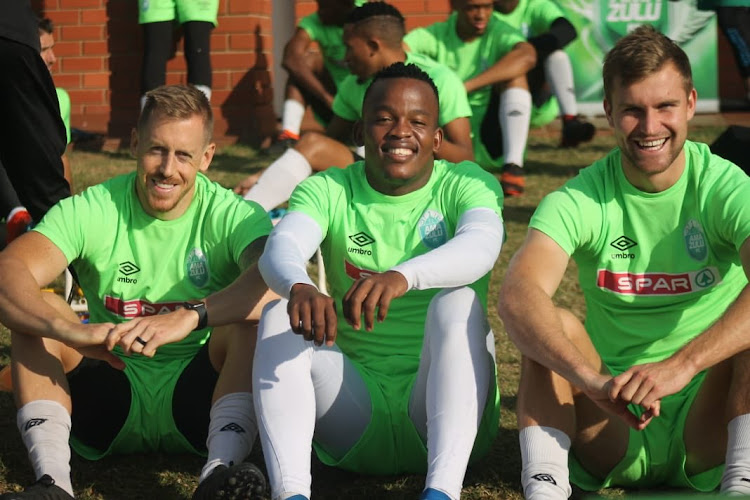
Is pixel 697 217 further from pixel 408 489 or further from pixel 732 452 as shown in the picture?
pixel 408 489

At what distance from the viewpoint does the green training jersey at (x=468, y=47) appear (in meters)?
8.15

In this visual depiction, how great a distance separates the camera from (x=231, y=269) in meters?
3.96

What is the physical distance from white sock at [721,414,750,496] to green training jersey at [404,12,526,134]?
5.18 m

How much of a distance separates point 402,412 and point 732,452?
97cm

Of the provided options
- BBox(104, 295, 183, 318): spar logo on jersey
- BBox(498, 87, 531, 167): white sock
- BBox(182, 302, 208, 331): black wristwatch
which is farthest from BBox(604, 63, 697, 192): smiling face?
BBox(498, 87, 531, 167): white sock

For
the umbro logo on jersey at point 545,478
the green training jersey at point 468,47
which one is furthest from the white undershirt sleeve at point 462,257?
the green training jersey at point 468,47

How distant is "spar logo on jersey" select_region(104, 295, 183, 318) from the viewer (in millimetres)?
3887

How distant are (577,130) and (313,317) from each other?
21.0ft

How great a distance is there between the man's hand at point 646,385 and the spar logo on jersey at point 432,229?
927 millimetres

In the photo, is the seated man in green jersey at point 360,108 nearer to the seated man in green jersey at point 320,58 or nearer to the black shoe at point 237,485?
the seated man in green jersey at point 320,58

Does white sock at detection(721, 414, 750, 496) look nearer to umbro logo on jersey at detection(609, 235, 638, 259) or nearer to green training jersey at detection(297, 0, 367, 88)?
umbro logo on jersey at detection(609, 235, 638, 259)

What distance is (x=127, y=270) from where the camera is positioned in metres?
3.91

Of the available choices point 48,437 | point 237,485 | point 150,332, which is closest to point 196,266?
point 150,332

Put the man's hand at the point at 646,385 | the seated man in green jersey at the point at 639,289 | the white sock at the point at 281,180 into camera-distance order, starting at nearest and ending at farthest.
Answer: the man's hand at the point at 646,385, the seated man in green jersey at the point at 639,289, the white sock at the point at 281,180
